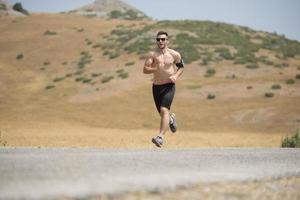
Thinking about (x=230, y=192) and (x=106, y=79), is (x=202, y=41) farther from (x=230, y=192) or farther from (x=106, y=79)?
(x=230, y=192)

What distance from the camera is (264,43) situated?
55.9 metres

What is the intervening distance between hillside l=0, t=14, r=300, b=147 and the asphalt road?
10406mm

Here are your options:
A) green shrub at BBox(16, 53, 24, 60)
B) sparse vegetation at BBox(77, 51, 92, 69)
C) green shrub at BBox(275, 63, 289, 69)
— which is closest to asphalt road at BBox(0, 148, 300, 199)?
green shrub at BBox(275, 63, 289, 69)

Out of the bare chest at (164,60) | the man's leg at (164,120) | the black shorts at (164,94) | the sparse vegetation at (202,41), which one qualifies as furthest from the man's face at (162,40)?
the sparse vegetation at (202,41)

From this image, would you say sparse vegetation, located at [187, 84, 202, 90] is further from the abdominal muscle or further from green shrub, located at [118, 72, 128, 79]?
the abdominal muscle

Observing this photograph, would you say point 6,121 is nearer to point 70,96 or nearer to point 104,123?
point 104,123

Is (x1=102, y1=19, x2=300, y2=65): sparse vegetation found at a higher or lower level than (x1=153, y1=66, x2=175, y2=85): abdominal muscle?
higher

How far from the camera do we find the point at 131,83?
38312mm

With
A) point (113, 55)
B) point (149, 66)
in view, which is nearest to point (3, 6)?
point (113, 55)

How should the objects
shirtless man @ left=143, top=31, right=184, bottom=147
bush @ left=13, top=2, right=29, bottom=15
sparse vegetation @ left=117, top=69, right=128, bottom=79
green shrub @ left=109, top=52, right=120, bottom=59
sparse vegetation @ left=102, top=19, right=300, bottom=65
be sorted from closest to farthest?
shirtless man @ left=143, top=31, right=184, bottom=147 < sparse vegetation @ left=117, top=69, right=128, bottom=79 < sparse vegetation @ left=102, top=19, right=300, bottom=65 < green shrub @ left=109, top=52, right=120, bottom=59 < bush @ left=13, top=2, right=29, bottom=15

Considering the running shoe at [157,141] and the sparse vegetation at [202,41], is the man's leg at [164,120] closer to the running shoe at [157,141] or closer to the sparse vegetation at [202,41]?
the running shoe at [157,141]

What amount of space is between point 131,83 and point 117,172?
110ft

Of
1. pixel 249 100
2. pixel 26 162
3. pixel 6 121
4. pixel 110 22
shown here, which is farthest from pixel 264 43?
pixel 26 162

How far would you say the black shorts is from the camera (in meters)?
9.68
